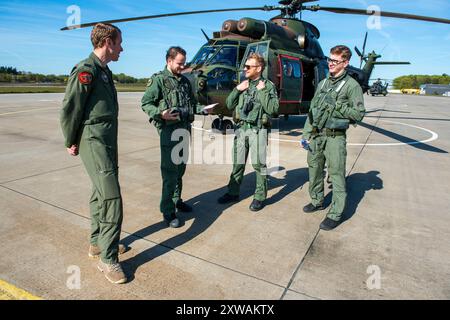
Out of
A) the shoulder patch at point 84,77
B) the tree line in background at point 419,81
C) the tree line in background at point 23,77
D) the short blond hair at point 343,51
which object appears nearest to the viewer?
the shoulder patch at point 84,77

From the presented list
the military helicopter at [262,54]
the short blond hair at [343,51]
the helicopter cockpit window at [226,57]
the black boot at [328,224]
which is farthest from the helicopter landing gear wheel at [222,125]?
the black boot at [328,224]

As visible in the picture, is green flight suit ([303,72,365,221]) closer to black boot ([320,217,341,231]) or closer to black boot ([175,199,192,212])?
black boot ([320,217,341,231])

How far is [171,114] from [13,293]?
209 cm

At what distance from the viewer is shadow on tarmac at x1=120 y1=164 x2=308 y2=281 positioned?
3.00 m

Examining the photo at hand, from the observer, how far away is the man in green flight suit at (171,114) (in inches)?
133

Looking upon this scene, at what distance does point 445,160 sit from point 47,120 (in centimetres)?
1234

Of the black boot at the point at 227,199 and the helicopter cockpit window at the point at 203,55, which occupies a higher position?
the helicopter cockpit window at the point at 203,55

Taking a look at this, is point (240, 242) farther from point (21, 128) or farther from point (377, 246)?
point (21, 128)

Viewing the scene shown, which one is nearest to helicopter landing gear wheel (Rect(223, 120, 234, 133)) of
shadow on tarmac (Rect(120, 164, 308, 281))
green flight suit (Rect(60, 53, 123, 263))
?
shadow on tarmac (Rect(120, 164, 308, 281))

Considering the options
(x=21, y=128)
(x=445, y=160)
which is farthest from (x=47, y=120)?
(x=445, y=160)

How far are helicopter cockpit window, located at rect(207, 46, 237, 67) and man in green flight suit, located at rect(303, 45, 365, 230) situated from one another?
4786 millimetres

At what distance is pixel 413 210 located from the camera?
4.27 metres

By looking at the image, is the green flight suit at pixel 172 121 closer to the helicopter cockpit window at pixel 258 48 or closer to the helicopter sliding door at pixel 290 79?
the helicopter cockpit window at pixel 258 48

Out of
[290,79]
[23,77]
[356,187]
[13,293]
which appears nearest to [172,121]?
[13,293]
